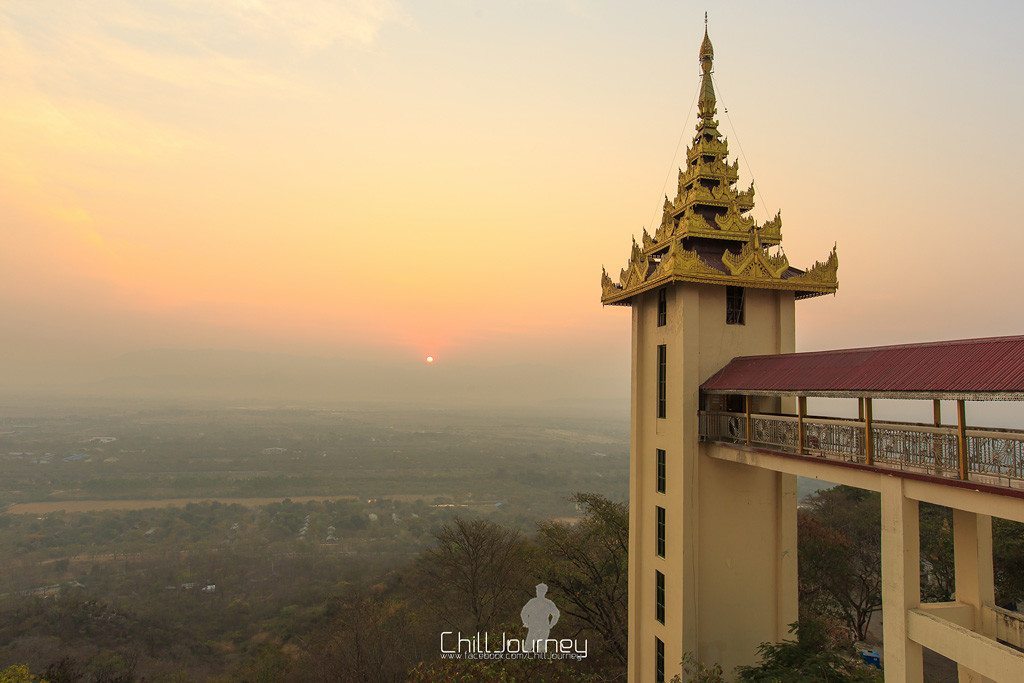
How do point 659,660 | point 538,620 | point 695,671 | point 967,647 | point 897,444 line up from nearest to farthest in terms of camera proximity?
1. point 967,647
2. point 897,444
3. point 695,671
4. point 659,660
5. point 538,620

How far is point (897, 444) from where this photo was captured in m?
9.16

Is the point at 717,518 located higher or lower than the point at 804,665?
higher

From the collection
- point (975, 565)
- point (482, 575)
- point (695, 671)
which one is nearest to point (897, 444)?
point (975, 565)

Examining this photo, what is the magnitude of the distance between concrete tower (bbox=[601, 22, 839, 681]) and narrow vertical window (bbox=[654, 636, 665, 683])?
30mm

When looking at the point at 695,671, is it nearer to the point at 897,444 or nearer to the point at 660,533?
the point at 660,533

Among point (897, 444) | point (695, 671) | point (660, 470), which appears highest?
point (897, 444)

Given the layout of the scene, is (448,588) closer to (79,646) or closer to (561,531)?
(561,531)

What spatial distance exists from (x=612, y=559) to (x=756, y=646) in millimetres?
12226

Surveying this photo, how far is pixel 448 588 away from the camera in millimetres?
34031

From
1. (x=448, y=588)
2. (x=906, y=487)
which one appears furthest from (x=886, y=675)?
(x=448, y=588)

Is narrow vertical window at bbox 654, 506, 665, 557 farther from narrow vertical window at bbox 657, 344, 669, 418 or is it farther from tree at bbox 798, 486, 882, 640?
tree at bbox 798, 486, 882, 640

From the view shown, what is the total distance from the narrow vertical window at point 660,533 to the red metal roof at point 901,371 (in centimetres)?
400

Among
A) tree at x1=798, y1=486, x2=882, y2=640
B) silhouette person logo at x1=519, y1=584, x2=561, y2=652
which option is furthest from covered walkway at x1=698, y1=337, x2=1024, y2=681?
tree at x1=798, y1=486, x2=882, y2=640

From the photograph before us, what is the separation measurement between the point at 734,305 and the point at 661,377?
260 cm
